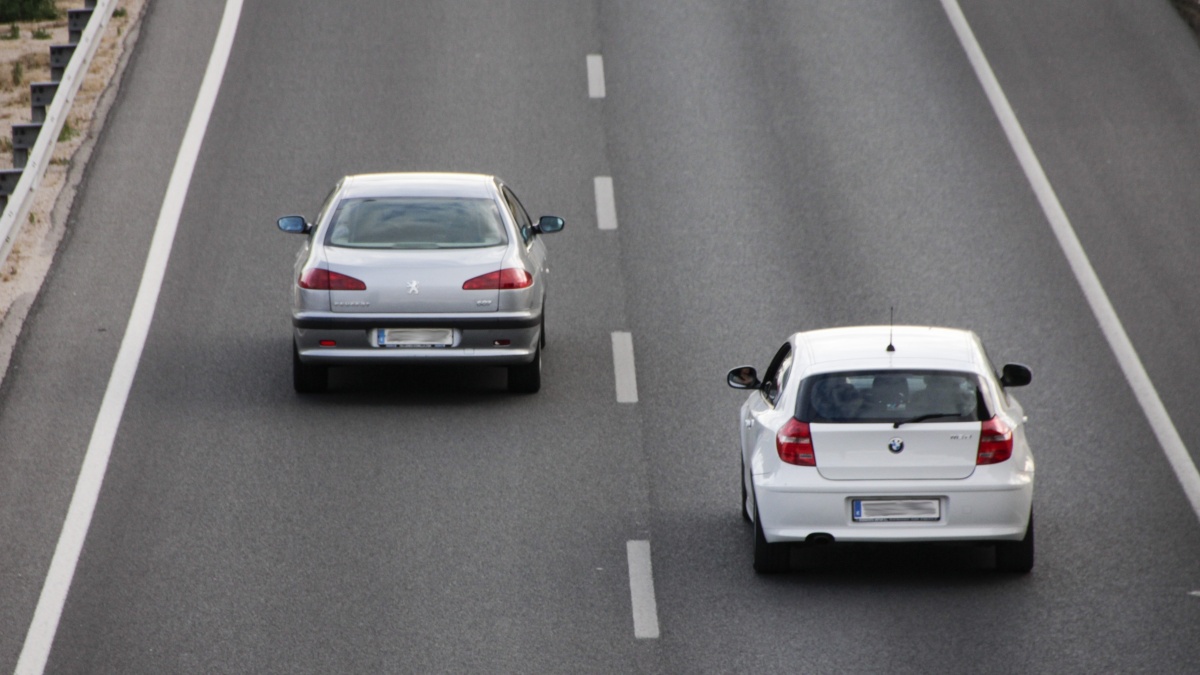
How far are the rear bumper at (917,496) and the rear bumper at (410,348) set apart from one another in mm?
4424

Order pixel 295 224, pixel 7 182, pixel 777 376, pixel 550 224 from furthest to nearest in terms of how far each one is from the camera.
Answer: pixel 7 182 → pixel 550 224 → pixel 295 224 → pixel 777 376

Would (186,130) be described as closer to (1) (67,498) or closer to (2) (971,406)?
(1) (67,498)

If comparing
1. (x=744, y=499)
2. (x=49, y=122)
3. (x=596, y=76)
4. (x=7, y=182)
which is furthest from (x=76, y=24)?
(x=744, y=499)

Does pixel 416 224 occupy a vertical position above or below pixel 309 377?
above

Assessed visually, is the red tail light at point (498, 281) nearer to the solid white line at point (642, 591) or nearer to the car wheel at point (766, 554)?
the solid white line at point (642, 591)

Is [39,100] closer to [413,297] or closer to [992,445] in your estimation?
[413,297]

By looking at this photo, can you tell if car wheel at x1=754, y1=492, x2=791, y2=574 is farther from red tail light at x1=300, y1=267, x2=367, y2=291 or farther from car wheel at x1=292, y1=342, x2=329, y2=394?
car wheel at x1=292, y1=342, x2=329, y2=394

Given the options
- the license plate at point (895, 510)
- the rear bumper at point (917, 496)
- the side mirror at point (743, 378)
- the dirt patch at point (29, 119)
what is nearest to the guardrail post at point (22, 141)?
the dirt patch at point (29, 119)

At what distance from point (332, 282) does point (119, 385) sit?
81.4 inches

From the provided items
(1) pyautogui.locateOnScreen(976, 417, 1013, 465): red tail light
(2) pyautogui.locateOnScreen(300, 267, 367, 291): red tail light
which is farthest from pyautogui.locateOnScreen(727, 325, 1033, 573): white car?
(2) pyautogui.locateOnScreen(300, 267, 367, 291): red tail light

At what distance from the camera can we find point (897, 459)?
11.0 m

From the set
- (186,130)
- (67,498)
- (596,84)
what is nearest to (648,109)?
(596,84)

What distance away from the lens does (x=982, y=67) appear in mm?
25094

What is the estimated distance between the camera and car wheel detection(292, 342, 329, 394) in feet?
50.6
